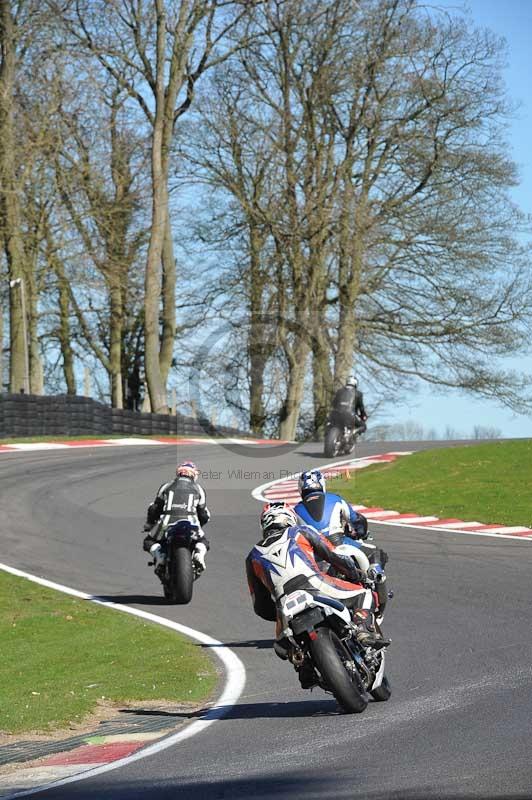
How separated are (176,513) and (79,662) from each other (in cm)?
337

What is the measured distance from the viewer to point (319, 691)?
360 inches

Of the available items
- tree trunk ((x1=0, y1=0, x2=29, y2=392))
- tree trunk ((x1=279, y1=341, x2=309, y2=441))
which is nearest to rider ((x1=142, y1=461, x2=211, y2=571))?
tree trunk ((x1=0, y1=0, x2=29, y2=392))

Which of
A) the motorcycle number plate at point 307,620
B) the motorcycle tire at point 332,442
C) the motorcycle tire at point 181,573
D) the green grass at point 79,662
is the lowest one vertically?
the green grass at point 79,662

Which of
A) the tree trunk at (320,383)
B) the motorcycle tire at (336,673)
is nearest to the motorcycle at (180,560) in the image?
the motorcycle tire at (336,673)

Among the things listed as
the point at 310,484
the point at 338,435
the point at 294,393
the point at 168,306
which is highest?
the point at 168,306

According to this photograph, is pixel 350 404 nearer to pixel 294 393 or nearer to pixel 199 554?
pixel 199 554

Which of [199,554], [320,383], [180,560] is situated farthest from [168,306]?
[180,560]

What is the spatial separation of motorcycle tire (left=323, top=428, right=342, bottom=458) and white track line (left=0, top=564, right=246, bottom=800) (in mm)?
11839

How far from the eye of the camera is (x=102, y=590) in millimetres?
14812

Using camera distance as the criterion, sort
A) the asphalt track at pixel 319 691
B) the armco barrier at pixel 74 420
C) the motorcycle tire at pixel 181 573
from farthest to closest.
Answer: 1. the armco barrier at pixel 74 420
2. the motorcycle tire at pixel 181 573
3. the asphalt track at pixel 319 691

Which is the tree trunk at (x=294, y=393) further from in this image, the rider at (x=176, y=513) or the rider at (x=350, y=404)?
the rider at (x=176, y=513)

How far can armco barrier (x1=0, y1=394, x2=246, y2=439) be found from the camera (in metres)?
31.8

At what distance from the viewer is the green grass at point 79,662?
909 centimetres

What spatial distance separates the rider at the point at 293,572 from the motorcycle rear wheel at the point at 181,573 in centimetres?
488
